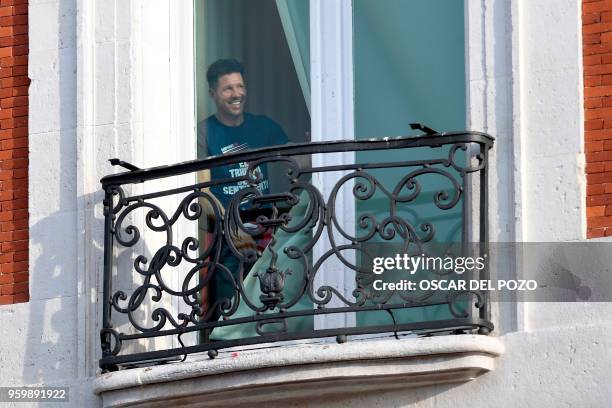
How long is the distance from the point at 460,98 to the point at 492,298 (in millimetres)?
1140

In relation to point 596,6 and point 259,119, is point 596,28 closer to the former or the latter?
point 596,6

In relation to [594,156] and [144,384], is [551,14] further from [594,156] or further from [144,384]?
[144,384]

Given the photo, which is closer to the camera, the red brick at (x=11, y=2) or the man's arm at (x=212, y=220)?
the man's arm at (x=212, y=220)

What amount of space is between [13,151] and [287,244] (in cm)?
156

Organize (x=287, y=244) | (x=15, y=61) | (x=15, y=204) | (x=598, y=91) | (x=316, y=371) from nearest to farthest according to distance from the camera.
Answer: (x=316, y=371) → (x=598, y=91) → (x=287, y=244) → (x=15, y=204) → (x=15, y=61)

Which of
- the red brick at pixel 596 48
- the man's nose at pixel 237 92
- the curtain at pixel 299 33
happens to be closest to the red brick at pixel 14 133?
the man's nose at pixel 237 92

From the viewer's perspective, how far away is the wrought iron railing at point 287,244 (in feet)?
37.0

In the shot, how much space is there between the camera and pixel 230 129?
40.8 feet

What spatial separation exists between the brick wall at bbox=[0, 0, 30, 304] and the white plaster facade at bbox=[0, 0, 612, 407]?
0.09 m

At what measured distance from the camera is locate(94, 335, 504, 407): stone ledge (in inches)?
435

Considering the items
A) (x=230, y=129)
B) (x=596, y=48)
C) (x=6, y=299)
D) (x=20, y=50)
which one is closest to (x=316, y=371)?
(x=230, y=129)

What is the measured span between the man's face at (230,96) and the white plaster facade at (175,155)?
0.16 meters

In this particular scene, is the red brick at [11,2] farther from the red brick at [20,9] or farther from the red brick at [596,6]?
the red brick at [596,6]

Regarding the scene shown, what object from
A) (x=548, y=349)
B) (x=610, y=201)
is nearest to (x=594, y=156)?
(x=610, y=201)
